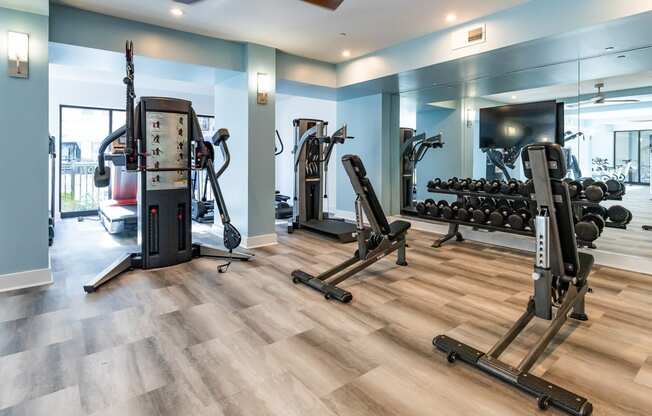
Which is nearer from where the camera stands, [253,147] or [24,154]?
[24,154]

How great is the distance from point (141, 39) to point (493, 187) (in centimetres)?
473

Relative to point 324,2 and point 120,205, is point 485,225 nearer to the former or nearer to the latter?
point 324,2

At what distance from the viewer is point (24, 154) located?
3402 mm

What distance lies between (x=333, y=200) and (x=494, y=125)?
3.78m

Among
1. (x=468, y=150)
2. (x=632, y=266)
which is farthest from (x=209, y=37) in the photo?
(x=632, y=266)

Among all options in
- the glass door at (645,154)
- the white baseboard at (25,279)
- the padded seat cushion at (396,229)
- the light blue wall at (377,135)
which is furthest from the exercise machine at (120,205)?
the glass door at (645,154)

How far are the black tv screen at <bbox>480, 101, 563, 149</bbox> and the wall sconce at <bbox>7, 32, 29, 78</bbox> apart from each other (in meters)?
5.70

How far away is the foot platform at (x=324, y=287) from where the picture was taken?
3.13 m

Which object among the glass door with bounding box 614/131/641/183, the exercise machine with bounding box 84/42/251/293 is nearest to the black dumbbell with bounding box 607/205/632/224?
the glass door with bounding box 614/131/641/183

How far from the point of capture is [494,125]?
5.68 metres

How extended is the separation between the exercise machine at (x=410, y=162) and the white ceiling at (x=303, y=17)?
2.02 m

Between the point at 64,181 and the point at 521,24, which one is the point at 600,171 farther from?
the point at 64,181

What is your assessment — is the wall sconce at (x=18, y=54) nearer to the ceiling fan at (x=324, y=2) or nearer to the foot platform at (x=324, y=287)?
the ceiling fan at (x=324, y=2)

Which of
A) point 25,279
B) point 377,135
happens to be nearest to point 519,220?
Answer: point 377,135
